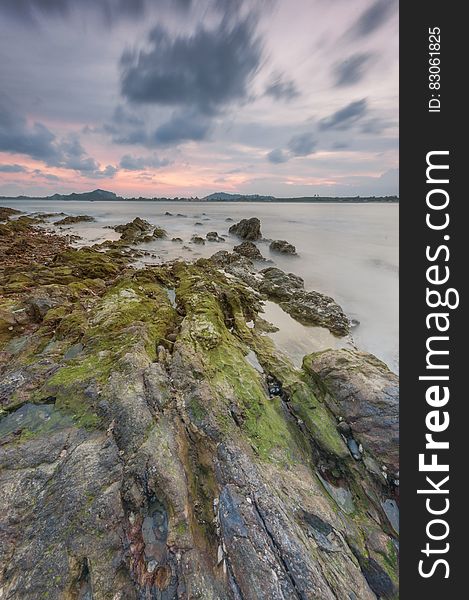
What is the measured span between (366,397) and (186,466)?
4.97 m

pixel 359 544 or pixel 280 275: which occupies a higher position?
pixel 280 275

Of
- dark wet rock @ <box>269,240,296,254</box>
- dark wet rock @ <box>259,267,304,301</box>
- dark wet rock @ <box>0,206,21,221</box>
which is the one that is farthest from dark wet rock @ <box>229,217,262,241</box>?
dark wet rock @ <box>0,206,21,221</box>

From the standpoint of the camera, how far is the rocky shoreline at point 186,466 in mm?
3980

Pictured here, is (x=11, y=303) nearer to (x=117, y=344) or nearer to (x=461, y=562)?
(x=117, y=344)

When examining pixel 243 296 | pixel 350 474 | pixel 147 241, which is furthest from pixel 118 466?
pixel 147 241

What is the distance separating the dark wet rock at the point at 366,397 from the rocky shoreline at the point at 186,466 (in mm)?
36

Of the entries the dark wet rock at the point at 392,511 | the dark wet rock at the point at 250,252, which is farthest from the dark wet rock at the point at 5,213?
the dark wet rock at the point at 392,511

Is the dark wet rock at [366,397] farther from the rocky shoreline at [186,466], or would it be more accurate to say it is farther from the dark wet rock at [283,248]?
the dark wet rock at [283,248]

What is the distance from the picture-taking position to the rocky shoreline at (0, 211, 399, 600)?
3.98 metres

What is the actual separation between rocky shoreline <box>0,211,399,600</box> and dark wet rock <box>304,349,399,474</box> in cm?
4

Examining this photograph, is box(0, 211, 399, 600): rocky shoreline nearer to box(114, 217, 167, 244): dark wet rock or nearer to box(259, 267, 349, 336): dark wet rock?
box(259, 267, 349, 336): dark wet rock

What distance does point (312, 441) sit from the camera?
695 cm

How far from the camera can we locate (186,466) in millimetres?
5418

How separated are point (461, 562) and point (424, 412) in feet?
6.45
